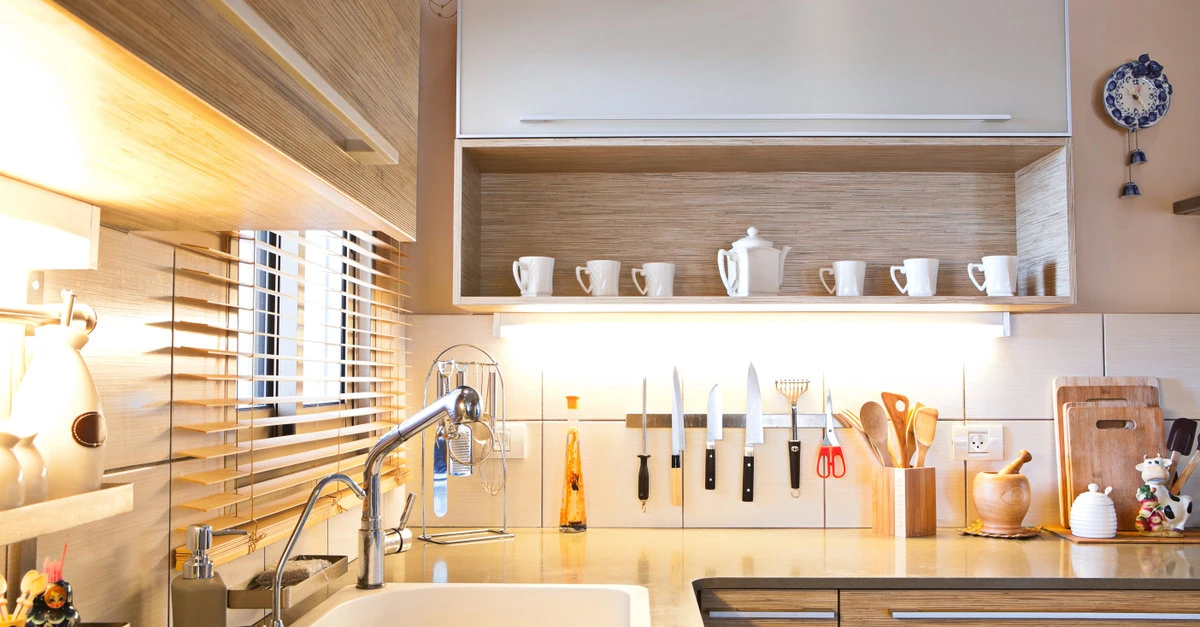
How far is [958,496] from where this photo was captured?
2.43 m

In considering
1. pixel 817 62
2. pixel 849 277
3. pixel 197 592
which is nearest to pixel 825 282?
pixel 849 277

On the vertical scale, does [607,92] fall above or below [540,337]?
above

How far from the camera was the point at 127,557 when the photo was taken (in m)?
1.15

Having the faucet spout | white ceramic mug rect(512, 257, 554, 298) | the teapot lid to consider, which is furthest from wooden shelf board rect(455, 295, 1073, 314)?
the faucet spout

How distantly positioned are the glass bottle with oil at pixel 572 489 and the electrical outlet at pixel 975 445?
982mm

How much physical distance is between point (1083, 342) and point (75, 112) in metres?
2.44

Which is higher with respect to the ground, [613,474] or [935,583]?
[613,474]

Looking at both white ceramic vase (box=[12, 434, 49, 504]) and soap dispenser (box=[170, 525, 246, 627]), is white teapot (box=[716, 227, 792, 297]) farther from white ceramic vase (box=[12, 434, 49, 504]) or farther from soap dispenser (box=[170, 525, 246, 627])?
white ceramic vase (box=[12, 434, 49, 504])

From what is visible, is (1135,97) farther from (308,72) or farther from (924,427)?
(308,72)

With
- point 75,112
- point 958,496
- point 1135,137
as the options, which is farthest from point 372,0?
point 1135,137

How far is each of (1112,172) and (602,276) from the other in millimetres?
1415

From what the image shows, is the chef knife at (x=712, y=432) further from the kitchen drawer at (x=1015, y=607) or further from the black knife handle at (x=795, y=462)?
the kitchen drawer at (x=1015, y=607)

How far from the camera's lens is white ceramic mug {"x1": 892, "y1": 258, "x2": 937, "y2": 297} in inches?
88.4

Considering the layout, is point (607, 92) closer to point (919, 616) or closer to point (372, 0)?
point (372, 0)
